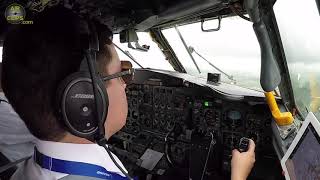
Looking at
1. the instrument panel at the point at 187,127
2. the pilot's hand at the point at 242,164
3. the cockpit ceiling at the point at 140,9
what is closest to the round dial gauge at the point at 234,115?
the instrument panel at the point at 187,127

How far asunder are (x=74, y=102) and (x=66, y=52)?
13 cm

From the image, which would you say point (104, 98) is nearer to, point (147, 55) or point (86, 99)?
point (86, 99)

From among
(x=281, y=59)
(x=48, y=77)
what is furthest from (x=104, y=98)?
(x=281, y=59)

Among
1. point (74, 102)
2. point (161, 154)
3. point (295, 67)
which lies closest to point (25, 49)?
point (74, 102)

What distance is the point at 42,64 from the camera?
32.9 inches

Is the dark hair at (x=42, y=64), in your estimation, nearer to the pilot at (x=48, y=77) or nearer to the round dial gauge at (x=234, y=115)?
the pilot at (x=48, y=77)

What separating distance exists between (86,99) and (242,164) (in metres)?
0.93

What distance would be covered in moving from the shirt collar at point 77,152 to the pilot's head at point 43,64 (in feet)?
0.07

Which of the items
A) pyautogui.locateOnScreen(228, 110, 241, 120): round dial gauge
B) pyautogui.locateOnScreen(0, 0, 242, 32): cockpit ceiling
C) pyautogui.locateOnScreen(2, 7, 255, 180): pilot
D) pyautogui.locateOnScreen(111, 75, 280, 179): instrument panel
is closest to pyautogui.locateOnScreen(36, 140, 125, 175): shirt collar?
pyautogui.locateOnScreen(2, 7, 255, 180): pilot

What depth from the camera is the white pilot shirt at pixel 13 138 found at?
186cm

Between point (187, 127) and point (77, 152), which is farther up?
point (77, 152)

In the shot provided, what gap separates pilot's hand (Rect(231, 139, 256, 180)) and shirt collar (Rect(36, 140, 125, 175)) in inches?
29.8

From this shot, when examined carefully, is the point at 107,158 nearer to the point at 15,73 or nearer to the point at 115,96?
the point at 115,96

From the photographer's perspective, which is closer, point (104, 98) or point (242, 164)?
point (104, 98)
